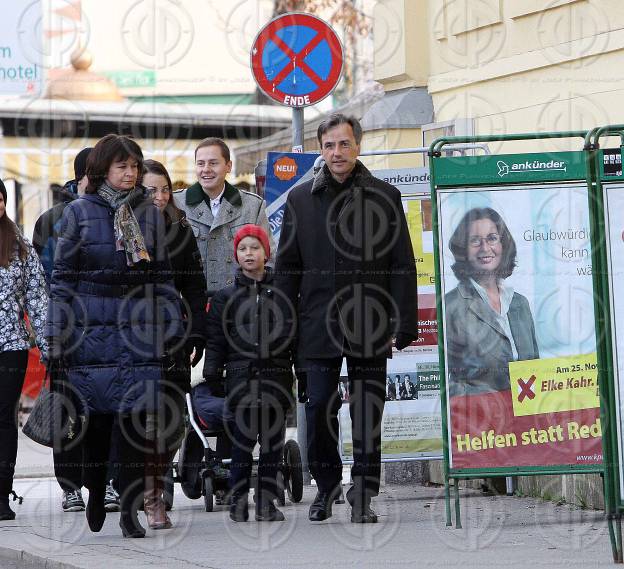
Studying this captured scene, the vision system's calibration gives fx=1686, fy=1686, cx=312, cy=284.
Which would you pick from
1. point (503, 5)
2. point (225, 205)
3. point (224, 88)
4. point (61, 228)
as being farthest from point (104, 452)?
point (224, 88)

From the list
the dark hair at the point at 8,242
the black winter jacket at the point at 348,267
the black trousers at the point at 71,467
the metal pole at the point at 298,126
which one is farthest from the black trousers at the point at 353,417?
the metal pole at the point at 298,126

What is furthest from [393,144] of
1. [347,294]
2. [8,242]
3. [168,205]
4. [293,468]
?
[347,294]

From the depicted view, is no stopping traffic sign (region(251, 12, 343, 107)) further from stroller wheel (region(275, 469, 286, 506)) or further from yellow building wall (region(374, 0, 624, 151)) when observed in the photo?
stroller wheel (region(275, 469, 286, 506))

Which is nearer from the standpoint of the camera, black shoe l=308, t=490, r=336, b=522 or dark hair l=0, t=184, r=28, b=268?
black shoe l=308, t=490, r=336, b=522

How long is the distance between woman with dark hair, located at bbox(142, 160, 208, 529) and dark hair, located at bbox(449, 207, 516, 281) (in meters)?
1.45

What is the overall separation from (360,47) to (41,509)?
71.7 feet

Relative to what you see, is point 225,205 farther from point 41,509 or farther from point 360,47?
point 360,47

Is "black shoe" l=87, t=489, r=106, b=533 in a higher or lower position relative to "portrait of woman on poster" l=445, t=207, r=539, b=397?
lower

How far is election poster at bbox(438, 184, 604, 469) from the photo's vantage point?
857 centimetres

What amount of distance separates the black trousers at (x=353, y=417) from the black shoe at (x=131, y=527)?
3.42 feet

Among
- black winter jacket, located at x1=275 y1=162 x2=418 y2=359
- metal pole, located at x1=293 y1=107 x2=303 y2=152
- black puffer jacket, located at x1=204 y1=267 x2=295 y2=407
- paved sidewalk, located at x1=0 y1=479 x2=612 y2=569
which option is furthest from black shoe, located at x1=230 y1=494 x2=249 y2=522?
metal pole, located at x1=293 y1=107 x2=303 y2=152

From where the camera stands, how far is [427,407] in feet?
34.6

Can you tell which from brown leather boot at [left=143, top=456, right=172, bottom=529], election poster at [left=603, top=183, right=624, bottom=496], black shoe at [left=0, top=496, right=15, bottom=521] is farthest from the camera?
black shoe at [left=0, top=496, right=15, bottom=521]

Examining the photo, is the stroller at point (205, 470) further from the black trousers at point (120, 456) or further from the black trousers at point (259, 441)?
the black trousers at point (120, 456)
